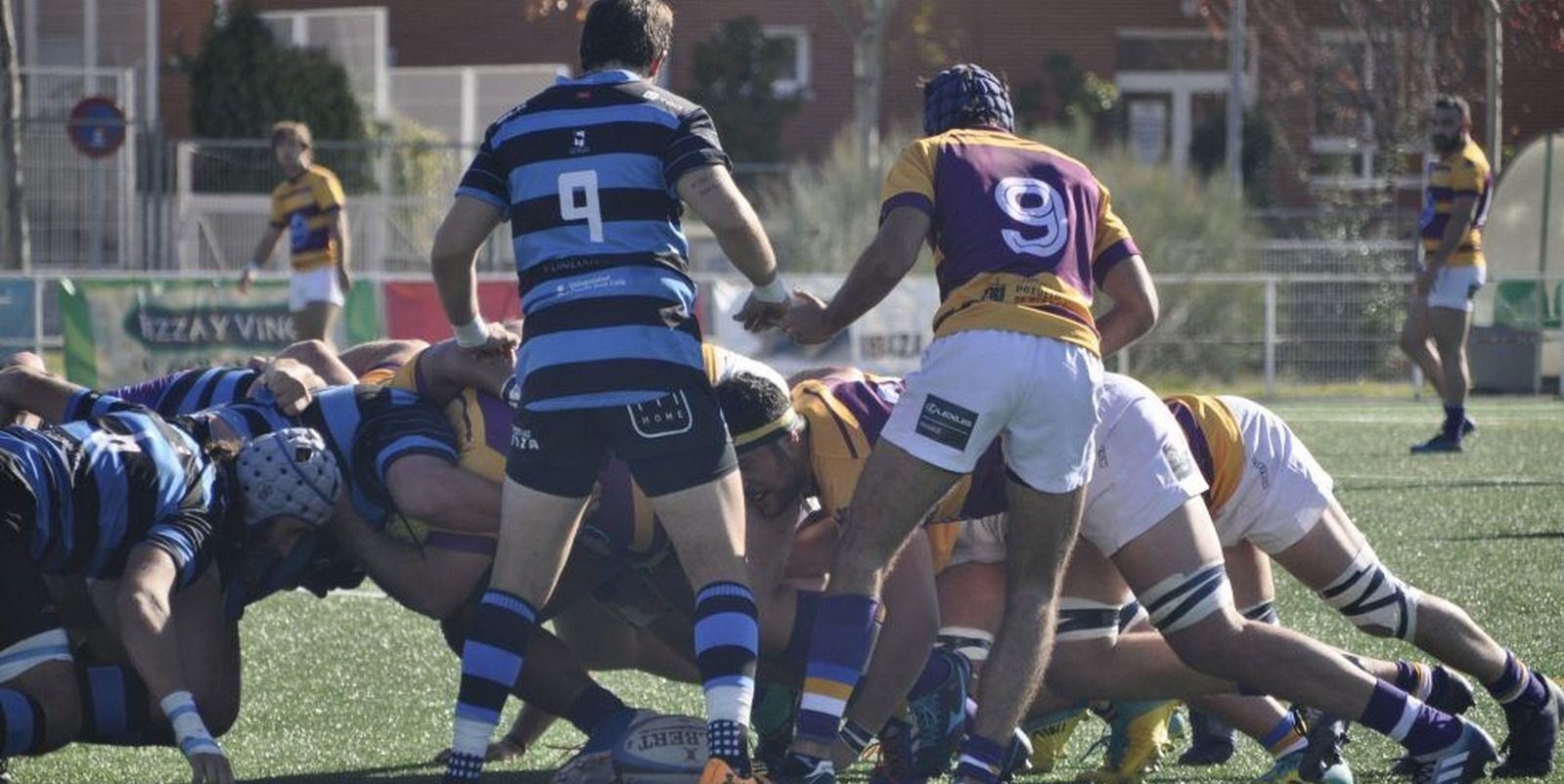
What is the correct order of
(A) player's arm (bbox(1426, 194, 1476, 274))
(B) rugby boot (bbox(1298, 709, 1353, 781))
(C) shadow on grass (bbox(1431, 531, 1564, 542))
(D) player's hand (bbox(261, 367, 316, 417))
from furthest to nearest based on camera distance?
(A) player's arm (bbox(1426, 194, 1476, 274))
(C) shadow on grass (bbox(1431, 531, 1564, 542))
(D) player's hand (bbox(261, 367, 316, 417))
(B) rugby boot (bbox(1298, 709, 1353, 781))

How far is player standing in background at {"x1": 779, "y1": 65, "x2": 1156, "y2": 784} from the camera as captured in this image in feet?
16.5

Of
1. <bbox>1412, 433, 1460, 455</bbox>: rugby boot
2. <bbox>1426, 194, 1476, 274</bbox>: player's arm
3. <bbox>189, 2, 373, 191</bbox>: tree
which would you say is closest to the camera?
<bbox>1426, 194, 1476, 274</bbox>: player's arm

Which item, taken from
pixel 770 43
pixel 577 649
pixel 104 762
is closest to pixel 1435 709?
pixel 577 649

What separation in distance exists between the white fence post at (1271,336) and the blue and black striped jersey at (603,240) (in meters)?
14.9

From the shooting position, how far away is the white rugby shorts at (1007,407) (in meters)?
5.02

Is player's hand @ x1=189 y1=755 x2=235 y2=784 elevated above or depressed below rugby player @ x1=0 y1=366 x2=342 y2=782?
below

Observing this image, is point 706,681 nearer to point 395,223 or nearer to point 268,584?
point 268,584

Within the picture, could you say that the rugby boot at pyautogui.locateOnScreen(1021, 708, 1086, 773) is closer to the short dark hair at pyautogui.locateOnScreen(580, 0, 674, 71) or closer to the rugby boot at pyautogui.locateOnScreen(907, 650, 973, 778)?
the rugby boot at pyautogui.locateOnScreen(907, 650, 973, 778)

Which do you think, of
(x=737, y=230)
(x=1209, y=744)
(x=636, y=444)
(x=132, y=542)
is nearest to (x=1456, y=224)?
(x=1209, y=744)

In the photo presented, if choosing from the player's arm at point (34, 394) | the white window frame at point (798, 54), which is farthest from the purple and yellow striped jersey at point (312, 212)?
the white window frame at point (798, 54)

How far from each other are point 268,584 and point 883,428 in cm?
169

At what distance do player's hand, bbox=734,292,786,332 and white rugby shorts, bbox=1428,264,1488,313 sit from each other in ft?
29.4

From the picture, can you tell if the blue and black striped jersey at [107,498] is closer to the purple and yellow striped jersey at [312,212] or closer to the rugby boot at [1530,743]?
the rugby boot at [1530,743]

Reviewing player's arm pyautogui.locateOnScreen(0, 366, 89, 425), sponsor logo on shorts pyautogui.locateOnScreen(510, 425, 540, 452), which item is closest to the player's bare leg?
player's arm pyautogui.locateOnScreen(0, 366, 89, 425)
